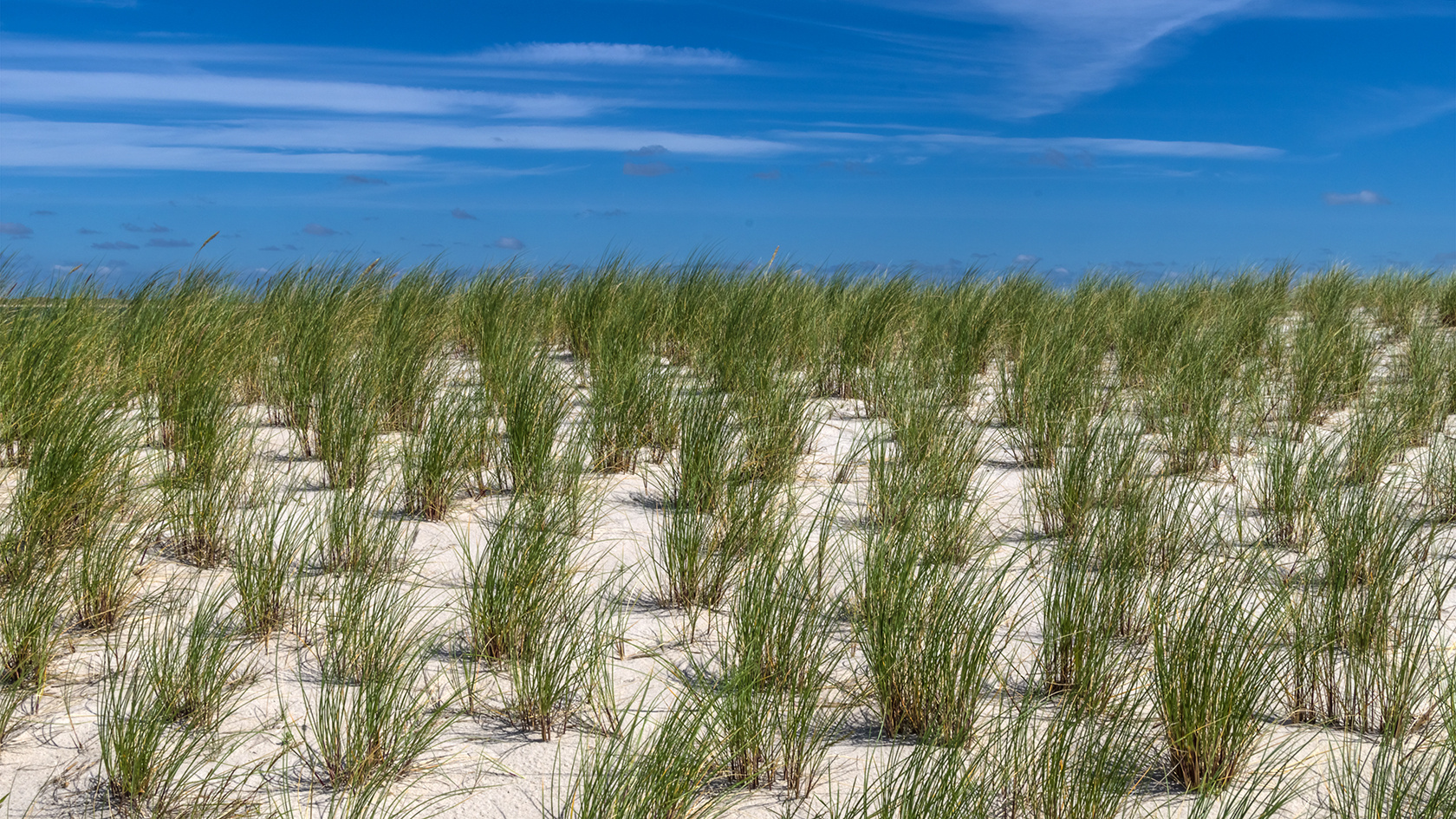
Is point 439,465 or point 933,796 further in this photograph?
point 439,465

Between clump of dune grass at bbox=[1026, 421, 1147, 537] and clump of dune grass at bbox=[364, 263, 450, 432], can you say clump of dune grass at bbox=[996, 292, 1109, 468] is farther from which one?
clump of dune grass at bbox=[364, 263, 450, 432]

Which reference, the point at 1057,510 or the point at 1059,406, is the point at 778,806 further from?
the point at 1059,406

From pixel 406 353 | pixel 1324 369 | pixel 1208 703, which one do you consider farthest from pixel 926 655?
pixel 1324 369

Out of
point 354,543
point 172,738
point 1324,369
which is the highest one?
point 1324,369

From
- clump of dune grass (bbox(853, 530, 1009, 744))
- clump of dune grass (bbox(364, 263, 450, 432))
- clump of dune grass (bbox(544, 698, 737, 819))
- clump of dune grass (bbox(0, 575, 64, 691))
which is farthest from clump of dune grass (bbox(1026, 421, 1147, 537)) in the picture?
clump of dune grass (bbox(0, 575, 64, 691))

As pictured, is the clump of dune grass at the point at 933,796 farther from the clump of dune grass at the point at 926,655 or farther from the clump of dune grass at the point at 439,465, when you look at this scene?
the clump of dune grass at the point at 439,465

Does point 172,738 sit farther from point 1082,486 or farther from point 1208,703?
point 1082,486

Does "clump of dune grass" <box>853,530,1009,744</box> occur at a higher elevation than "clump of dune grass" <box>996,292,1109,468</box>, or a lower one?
lower

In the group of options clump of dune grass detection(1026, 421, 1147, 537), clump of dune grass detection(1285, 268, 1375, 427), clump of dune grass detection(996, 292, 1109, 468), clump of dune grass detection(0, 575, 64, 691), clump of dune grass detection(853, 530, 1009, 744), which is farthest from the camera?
clump of dune grass detection(1285, 268, 1375, 427)

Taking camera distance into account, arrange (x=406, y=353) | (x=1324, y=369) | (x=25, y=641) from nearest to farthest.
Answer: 1. (x=25, y=641)
2. (x=406, y=353)
3. (x=1324, y=369)

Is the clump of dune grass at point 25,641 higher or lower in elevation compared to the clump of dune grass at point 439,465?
lower

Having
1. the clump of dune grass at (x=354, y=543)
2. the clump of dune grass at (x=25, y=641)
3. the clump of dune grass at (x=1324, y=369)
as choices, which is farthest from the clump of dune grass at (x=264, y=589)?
the clump of dune grass at (x=1324, y=369)

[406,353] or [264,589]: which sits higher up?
[406,353]

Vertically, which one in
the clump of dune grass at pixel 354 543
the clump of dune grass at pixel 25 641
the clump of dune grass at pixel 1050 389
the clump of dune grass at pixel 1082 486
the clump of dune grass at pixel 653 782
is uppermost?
the clump of dune grass at pixel 1050 389
